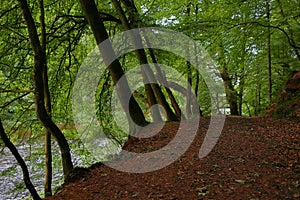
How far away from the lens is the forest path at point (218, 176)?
2.65m

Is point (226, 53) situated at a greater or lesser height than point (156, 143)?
greater

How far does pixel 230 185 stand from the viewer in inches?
110

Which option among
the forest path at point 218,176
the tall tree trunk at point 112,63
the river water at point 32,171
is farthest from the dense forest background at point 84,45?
the forest path at point 218,176

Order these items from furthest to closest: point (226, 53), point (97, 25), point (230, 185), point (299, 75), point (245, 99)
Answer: point (245, 99), point (226, 53), point (299, 75), point (97, 25), point (230, 185)

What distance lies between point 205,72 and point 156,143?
244 inches

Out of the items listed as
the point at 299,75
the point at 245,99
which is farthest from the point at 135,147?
the point at 245,99

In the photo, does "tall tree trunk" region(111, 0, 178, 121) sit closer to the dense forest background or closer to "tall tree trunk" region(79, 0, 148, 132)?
→ the dense forest background

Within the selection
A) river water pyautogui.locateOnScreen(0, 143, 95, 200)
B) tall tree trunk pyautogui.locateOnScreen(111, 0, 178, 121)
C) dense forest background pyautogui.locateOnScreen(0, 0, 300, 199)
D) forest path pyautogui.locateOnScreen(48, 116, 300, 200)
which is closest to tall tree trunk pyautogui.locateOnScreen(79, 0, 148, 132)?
dense forest background pyautogui.locateOnScreen(0, 0, 300, 199)

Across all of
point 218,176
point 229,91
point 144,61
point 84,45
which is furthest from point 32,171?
point 229,91

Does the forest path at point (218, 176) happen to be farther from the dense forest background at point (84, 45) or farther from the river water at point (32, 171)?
the river water at point (32, 171)

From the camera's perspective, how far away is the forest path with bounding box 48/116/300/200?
265cm

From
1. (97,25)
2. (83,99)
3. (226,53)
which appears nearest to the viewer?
(97,25)

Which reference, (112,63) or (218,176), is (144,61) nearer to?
(112,63)

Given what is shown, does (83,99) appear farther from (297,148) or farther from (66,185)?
(297,148)
